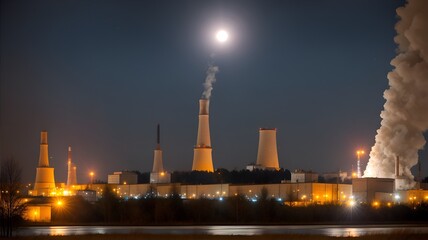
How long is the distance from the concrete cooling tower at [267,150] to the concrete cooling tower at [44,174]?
2389 cm

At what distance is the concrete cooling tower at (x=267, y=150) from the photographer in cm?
9306

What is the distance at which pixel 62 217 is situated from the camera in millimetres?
64938

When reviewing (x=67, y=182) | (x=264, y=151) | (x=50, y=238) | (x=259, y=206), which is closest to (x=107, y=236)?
(x=50, y=238)

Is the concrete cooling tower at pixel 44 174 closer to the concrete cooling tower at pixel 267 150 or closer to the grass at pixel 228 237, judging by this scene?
the concrete cooling tower at pixel 267 150

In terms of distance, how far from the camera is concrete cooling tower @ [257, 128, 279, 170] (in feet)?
305

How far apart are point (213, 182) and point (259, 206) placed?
34.0 m

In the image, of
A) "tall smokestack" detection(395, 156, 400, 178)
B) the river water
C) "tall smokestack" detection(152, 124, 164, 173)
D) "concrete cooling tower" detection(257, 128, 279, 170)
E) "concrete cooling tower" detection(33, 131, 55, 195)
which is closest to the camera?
the river water

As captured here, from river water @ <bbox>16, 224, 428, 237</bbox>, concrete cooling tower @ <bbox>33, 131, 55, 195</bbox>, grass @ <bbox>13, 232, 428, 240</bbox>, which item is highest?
concrete cooling tower @ <bbox>33, 131, 55, 195</bbox>

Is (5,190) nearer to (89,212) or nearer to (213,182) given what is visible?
(89,212)

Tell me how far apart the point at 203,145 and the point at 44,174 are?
1861 centimetres

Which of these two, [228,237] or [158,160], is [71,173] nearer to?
[158,160]

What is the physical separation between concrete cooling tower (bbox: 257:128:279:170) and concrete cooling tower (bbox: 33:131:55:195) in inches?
940

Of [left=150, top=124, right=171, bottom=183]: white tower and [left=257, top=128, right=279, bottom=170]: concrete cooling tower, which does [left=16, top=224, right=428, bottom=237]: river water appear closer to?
[left=257, top=128, right=279, bottom=170]: concrete cooling tower

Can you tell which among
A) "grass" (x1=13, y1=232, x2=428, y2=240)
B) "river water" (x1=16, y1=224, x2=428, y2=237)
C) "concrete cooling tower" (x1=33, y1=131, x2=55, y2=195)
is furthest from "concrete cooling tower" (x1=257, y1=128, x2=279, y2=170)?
"grass" (x1=13, y1=232, x2=428, y2=240)
